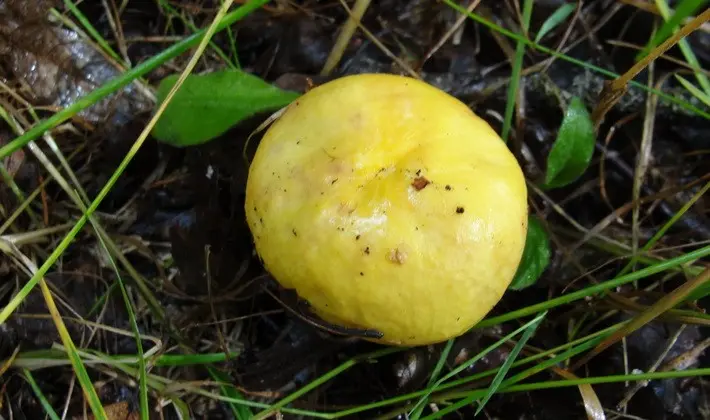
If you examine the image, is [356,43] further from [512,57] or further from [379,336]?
[379,336]

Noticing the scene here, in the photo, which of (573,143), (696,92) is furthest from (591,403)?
(696,92)

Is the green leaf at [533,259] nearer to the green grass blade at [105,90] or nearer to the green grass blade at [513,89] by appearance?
the green grass blade at [513,89]

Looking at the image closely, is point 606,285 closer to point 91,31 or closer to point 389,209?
point 389,209

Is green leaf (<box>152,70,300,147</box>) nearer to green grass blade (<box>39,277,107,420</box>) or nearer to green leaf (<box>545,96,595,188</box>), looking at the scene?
green grass blade (<box>39,277,107,420</box>)

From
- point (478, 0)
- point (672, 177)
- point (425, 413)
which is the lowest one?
point (425, 413)

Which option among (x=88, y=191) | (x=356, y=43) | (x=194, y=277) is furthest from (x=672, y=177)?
(x=88, y=191)

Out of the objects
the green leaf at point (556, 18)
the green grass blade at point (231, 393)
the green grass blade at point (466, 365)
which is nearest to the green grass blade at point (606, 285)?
the green grass blade at point (466, 365)
